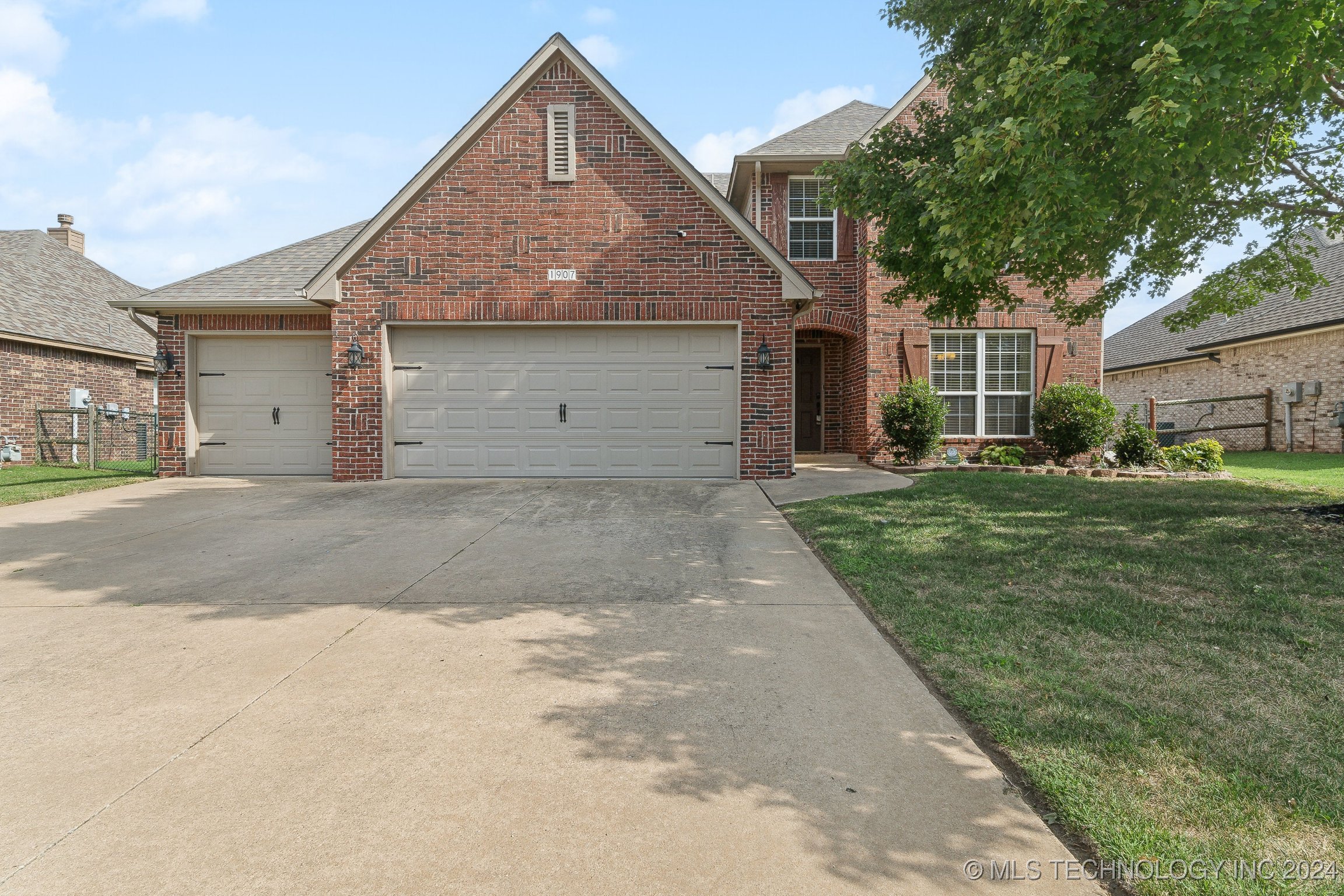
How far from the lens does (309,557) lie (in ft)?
20.7

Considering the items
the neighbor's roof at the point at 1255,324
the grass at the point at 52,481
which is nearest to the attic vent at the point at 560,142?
the grass at the point at 52,481

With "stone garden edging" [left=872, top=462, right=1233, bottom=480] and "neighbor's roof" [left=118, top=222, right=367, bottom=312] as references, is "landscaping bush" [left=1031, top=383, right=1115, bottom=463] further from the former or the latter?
"neighbor's roof" [left=118, top=222, right=367, bottom=312]

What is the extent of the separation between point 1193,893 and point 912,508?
623 centimetres

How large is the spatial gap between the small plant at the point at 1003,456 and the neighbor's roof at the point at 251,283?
1243cm

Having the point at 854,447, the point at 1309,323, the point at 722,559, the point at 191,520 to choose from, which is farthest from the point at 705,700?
the point at 1309,323

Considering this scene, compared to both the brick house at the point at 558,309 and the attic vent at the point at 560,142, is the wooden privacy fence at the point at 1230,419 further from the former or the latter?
the attic vent at the point at 560,142

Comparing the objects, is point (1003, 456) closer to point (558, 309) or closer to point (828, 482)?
point (828, 482)

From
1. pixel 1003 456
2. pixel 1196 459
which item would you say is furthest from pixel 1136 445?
pixel 1003 456

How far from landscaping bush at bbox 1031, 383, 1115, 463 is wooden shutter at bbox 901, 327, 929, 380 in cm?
239

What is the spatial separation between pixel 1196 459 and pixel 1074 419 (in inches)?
77.1

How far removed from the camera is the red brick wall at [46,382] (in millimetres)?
15523

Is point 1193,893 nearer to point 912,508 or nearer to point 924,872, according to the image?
point 924,872

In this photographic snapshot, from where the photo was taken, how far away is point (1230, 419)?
61.5ft

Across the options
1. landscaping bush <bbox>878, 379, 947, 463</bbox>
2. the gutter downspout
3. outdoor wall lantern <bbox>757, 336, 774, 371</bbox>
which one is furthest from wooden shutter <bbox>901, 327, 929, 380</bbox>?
outdoor wall lantern <bbox>757, 336, 774, 371</bbox>
